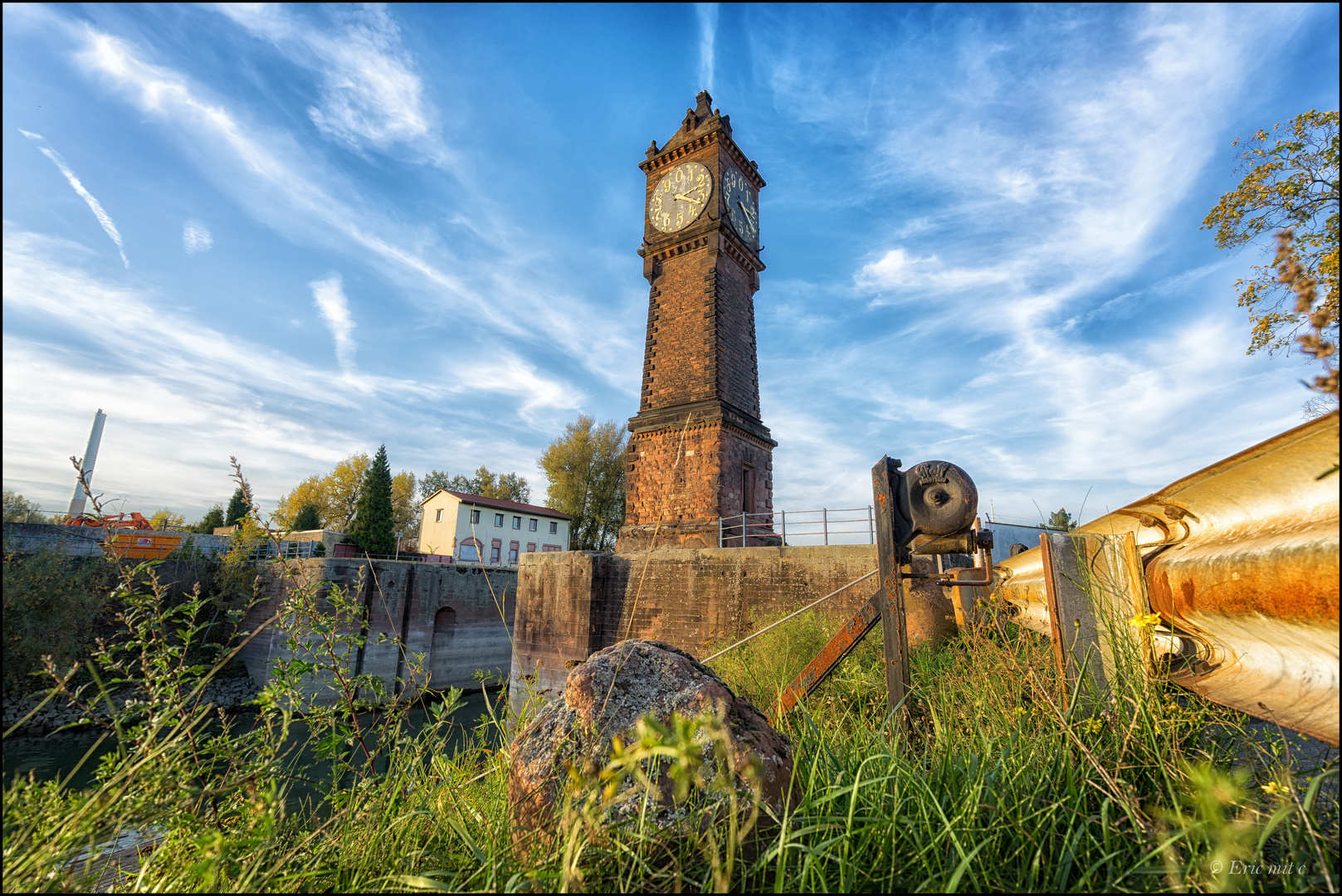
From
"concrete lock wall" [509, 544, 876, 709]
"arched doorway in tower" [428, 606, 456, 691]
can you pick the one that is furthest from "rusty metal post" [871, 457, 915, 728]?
"arched doorway in tower" [428, 606, 456, 691]

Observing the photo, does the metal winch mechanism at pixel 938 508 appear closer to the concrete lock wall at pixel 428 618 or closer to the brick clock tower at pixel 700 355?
the brick clock tower at pixel 700 355

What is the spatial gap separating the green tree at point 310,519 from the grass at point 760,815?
1753 inches

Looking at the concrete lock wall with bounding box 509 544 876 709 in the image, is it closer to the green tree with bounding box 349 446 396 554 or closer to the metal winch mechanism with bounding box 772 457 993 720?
the metal winch mechanism with bounding box 772 457 993 720

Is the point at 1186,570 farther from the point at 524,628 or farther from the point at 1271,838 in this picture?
the point at 524,628

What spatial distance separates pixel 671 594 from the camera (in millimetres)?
11852

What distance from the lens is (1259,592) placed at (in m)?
1.50

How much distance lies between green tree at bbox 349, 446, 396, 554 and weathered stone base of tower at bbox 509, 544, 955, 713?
895 inches

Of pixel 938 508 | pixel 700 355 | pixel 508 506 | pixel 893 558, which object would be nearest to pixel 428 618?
pixel 700 355

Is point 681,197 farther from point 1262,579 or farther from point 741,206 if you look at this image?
point 1262,579

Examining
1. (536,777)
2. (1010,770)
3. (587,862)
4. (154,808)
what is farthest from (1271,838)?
(154,808)

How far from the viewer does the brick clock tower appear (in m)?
14.2

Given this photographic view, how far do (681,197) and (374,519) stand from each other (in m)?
26.7

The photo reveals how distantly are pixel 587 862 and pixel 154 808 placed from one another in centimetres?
146

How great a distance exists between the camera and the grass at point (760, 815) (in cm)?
135
